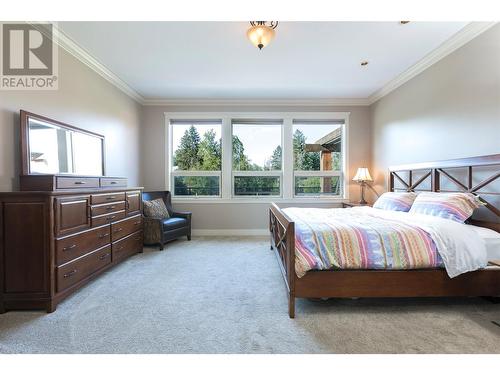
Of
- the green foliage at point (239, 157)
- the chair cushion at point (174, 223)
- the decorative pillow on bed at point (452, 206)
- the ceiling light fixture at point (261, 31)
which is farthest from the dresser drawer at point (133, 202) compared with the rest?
the decorative pillow on bed at point (452, 206)

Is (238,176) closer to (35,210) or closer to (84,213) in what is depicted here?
(84,213)

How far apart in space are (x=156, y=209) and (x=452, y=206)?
13.1 feet

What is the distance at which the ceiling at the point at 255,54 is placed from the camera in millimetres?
2426

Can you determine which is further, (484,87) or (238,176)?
(238,176)

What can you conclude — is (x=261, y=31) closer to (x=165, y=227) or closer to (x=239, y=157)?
(x=239, y=157)

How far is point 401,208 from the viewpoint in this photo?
9.62 ft

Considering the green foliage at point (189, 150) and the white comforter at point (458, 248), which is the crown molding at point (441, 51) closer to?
the white comforter at point (458, 248)

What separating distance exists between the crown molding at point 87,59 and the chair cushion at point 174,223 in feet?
7.64

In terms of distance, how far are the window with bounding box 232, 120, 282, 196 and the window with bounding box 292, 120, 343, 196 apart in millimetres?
371

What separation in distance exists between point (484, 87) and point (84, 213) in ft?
13.8

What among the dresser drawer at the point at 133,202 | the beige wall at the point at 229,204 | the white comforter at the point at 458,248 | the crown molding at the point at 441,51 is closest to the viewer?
the white comforter at the point at 458,248

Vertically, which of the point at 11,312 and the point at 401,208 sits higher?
the point at 401,208
